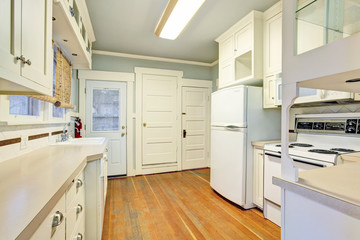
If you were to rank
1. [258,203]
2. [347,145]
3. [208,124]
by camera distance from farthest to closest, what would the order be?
[208,124] < [258,203] < [347,145]

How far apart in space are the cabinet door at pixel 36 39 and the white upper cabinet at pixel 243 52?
2.21 metres

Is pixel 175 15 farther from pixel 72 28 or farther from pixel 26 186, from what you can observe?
pixel 26 186

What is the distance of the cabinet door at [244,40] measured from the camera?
2.45 m

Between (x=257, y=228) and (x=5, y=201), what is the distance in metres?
2.19

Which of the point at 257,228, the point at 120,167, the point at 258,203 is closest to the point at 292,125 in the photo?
the point at 258,203

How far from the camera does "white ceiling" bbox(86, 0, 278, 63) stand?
7.26 ft

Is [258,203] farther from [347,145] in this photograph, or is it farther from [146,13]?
[146,13]

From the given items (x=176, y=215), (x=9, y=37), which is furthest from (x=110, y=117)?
(x=9, y=37)

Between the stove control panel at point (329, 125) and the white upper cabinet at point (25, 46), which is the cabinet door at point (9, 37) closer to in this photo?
the white upper cabinet at point (25, 46)

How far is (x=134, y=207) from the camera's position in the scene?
2471mm

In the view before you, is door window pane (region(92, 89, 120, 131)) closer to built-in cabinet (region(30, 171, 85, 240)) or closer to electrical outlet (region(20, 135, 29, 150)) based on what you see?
electrical outlet (region(20, 135, 29, 150))

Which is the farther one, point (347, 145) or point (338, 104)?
point (338, 104)

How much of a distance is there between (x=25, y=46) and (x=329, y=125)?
8.64 feet

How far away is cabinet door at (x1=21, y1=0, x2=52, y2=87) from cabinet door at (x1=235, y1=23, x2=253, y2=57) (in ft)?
7.25
